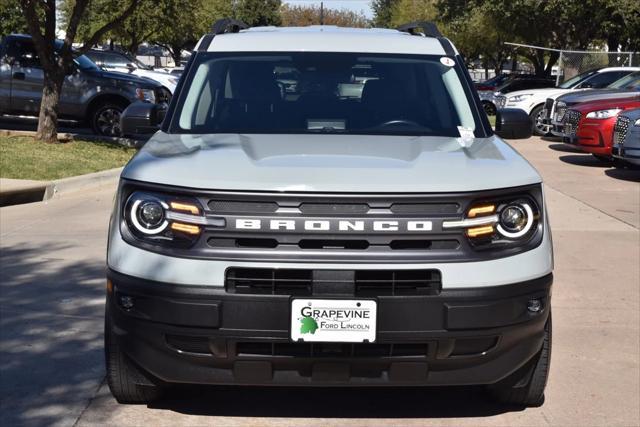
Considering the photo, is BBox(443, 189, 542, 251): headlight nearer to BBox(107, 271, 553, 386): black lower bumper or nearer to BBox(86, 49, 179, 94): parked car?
BBox(107, 271, 553, 386): black lower bumper

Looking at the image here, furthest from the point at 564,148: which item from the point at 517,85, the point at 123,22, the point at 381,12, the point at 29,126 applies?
the point at 381,12

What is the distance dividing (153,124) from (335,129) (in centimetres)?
133

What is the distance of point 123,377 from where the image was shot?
4.41m

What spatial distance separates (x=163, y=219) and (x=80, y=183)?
8.76 m

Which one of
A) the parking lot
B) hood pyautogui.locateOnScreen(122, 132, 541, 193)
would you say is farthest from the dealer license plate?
the parking lot

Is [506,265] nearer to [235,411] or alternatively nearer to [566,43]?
[235,411]

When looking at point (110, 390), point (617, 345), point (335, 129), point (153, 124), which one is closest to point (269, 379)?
point (110, 390)

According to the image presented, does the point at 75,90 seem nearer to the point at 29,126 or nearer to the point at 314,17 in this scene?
the point at 29,126

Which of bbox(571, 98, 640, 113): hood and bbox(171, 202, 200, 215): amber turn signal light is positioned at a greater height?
bbox(171, 202, 200, 215): amber turn signal light

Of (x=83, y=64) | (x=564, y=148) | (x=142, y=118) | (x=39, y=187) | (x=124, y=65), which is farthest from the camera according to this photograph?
(x=124, y=65)

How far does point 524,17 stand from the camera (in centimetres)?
3759

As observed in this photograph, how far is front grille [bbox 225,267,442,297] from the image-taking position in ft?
12.6

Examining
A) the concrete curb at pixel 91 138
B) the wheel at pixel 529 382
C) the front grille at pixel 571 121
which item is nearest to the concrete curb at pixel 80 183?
the concrete curb at pixel 91 138

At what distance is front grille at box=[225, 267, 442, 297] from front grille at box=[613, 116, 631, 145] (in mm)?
11400
